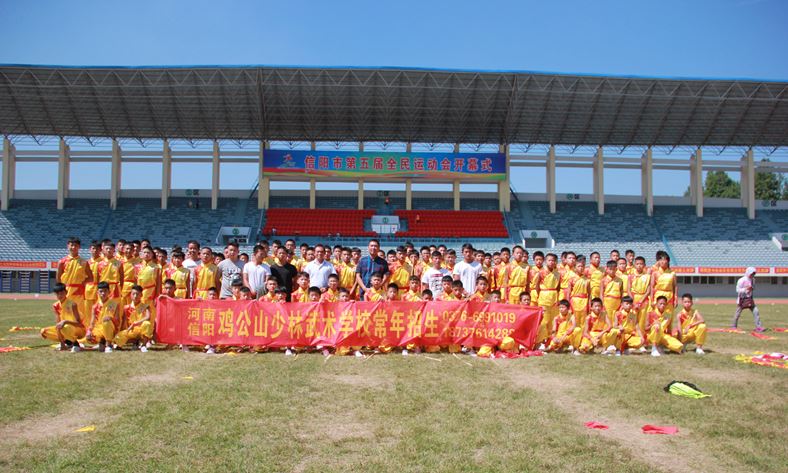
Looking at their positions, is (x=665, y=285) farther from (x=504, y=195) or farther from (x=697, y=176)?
(x=697, y=176)

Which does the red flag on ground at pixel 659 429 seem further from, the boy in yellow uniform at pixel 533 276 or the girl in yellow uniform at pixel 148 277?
the girl in yellow uniform at pixel 148 277

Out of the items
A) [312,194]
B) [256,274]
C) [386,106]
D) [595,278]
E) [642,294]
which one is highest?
[386,106]

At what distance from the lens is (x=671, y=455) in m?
4.68

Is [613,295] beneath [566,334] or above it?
above

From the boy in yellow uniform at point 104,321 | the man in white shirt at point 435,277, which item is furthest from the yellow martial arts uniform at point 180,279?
the man in white shirt at point 435,277

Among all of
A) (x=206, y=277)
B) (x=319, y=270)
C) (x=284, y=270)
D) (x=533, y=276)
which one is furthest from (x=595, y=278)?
(x=206, y=277)

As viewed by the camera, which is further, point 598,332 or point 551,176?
point 551,176

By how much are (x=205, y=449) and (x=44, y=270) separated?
103 ft

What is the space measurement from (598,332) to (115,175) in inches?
1313

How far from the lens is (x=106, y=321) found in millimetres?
9891

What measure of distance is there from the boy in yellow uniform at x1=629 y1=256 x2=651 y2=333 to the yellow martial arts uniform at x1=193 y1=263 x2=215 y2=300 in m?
7.98

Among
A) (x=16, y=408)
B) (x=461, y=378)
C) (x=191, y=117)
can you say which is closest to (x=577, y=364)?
(x=461, y=378)

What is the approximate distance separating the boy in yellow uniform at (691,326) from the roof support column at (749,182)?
3162cm

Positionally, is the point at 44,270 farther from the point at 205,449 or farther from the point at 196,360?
the point at 205,449
